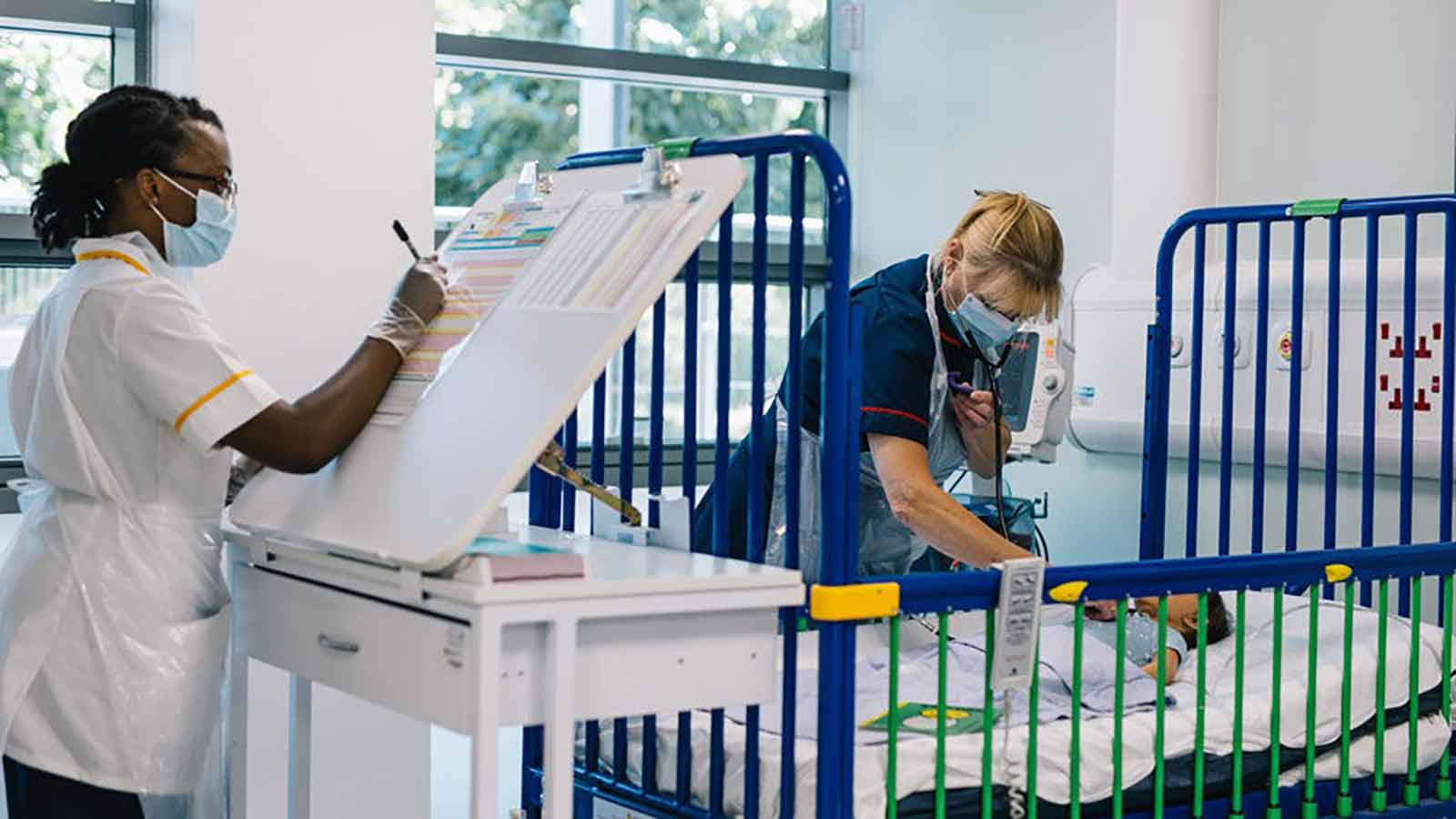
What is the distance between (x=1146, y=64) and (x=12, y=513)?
2705mm

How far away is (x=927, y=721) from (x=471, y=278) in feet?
2.86

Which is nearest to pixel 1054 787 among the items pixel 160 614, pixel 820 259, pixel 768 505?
pixel 768 505

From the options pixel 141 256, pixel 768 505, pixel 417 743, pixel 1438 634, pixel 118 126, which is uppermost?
pixel 118 126

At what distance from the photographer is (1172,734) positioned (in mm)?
2559

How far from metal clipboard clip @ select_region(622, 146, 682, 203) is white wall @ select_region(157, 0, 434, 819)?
136cm

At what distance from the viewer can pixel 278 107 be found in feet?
11.0

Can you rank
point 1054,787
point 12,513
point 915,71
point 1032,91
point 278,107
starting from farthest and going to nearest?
point 915,71, point 1032,91, point 12,513, point 278,107, point 1054,787

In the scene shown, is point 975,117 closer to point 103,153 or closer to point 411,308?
point 411,308

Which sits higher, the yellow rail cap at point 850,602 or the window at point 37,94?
the window at point 37,94

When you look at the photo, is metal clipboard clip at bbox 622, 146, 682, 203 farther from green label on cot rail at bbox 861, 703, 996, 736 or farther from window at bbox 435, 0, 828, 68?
window at bbox 435, 0, 828, 68

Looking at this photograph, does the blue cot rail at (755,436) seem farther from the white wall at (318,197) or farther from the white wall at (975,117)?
the white wall at (975,117)

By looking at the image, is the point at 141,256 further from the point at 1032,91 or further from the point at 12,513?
the point at 1032,91

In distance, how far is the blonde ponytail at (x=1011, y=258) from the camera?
2.65m

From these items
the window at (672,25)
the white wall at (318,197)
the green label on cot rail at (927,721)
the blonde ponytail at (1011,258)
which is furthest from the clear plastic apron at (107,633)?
the window at (672,25)
